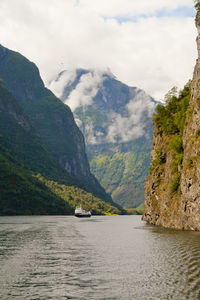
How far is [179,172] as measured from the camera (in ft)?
410

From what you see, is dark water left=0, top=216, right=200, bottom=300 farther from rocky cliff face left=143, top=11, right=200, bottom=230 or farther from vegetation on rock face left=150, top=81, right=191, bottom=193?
vegetation on rock face left=150, top=81, right=191, bottom=193

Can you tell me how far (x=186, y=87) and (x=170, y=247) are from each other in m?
112

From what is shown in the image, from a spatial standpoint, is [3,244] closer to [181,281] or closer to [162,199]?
[181,281]

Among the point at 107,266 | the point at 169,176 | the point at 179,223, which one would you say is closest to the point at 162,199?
the point at 169,176

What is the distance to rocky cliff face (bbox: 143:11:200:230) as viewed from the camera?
105 meters

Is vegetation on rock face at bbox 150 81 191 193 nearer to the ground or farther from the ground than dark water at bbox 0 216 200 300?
farther from the ground

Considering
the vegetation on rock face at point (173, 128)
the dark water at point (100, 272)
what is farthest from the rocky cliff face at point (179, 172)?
the dark water at point (100, 272)

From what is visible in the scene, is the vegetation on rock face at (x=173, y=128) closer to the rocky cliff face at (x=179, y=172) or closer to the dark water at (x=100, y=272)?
the rocky cliff face at (x=179, y=172)

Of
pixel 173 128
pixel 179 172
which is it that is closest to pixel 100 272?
pixel 179 172

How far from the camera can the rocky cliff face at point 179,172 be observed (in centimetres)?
10531

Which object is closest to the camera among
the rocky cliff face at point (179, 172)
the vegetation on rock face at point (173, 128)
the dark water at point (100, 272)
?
the dark water at point (100, 272)

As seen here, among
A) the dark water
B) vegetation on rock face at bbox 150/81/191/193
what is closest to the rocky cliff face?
vegetation on rock face at bbox 150/81/191/193

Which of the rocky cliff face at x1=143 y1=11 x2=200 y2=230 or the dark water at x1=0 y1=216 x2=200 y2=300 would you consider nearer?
the dark water at x1=0 y1=216 x2=200 y2=300

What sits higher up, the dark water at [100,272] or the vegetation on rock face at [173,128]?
the vegetation on rock face at [173,128]
